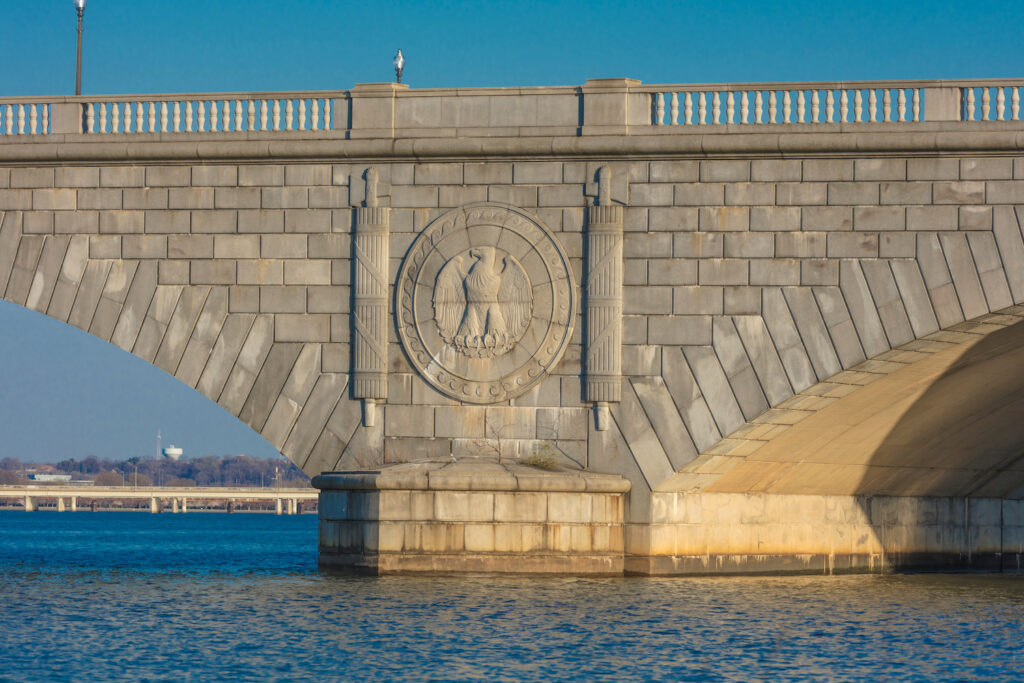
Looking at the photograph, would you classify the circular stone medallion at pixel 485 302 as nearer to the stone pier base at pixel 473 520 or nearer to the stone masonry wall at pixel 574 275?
the stone masonry wall at pixel 574 275

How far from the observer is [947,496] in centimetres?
3434

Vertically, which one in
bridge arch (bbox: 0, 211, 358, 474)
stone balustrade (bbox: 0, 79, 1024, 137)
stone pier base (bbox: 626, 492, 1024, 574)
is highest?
stone balustrade (bbox: 0, 79, 1024, 137)

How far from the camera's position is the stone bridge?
2695 cm

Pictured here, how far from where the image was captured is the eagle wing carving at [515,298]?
28.4m

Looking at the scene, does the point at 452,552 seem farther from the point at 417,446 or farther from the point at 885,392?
the point at 885,392

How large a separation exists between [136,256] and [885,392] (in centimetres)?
1405

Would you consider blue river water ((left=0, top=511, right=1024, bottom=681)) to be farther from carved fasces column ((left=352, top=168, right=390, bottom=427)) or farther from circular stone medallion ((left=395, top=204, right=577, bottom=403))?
circular stone medallion ((left=395, top=204, right=577, bottom=403))

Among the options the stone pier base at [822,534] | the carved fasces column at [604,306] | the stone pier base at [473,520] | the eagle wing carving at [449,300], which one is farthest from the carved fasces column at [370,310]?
the stone pier base at [822,534]

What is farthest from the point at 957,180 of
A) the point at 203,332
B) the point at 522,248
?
the point at 203,332

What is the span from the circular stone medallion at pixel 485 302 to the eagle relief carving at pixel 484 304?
18 mm

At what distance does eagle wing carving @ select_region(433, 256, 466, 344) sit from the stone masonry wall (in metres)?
0.89

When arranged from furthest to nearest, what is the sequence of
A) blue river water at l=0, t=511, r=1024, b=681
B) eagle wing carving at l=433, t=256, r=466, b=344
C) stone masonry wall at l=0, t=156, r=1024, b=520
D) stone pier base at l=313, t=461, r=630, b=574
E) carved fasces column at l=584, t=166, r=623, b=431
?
eagle wing carving at l=433, t=256, r=466, b=344 → carved fasces column at l=584, t=166, r=623, b=431 → stone masonry wall at l=0, t=156, r=1024, b=520 → stone pier base at l=313, t=461, r=630, b=574 → blue river water at l=0, t=511, r=1024, b=681

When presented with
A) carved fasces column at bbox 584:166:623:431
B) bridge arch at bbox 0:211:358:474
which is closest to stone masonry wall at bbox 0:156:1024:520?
bridge arch at bbox 0:211:358:474

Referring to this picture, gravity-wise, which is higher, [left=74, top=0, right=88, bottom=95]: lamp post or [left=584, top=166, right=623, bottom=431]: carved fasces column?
[left=74, top=0, right=88, bottom=95]: lamp post
